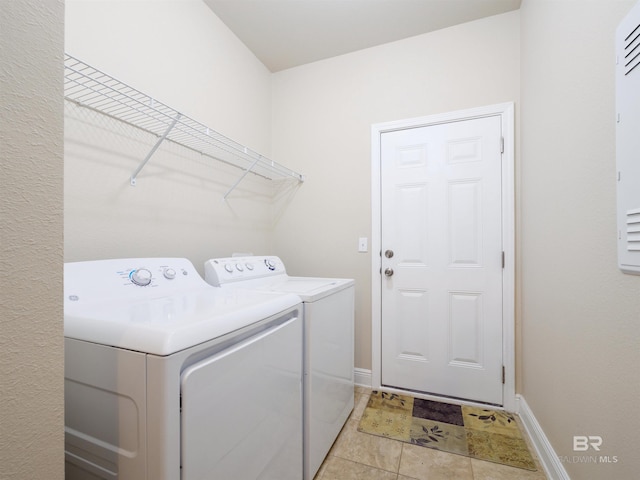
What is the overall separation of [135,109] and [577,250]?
6.52ft

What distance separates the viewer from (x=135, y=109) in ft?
4.28

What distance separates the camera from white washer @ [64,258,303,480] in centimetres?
67

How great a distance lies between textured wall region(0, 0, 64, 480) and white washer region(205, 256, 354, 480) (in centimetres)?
87

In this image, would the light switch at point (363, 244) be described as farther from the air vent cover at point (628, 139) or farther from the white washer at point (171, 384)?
the air vent cover at point (628, 139)

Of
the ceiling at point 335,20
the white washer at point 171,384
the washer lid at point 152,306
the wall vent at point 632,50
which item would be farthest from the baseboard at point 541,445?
the ceiling at point 335,20

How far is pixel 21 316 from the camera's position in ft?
1.60

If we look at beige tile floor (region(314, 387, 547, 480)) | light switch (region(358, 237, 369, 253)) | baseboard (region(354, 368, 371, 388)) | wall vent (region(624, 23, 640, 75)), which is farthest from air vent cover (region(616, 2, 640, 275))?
baseboard (region(354, 368, 371, 388))

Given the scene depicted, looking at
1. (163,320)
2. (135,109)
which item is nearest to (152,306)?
(163,320)

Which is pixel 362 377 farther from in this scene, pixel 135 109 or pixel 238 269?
pixel 135 109

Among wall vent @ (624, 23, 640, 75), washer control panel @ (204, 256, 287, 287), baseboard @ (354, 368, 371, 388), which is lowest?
baseboard @ (354, 368, 371, 388)

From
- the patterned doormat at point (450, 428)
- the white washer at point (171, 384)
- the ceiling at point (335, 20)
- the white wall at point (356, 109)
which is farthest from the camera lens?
the white wall at point (356, 109)

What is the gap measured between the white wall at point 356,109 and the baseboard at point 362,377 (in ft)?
0.15

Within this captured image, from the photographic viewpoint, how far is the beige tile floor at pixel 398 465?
138 centimetres

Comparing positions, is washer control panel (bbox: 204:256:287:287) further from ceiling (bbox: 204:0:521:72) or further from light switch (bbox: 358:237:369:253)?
ceiling (bbox: 204:0:521:72)
